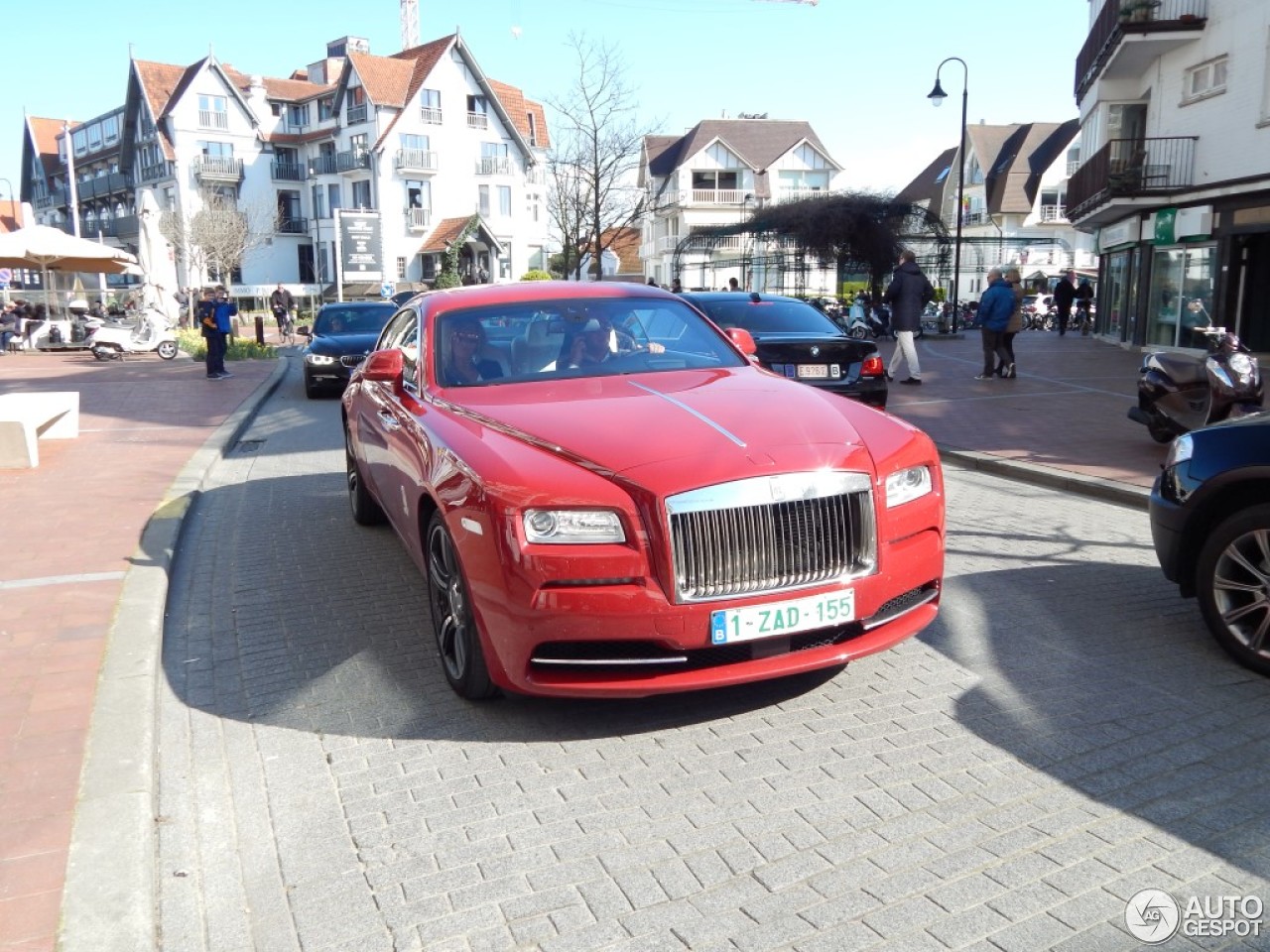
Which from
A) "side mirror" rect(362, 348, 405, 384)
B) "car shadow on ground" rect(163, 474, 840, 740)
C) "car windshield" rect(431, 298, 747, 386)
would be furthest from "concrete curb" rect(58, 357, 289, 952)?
"car windshield" rect(431, 298, 747, 386)

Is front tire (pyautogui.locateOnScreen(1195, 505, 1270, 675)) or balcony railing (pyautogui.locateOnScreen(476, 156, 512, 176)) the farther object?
balcony railing (pyautogui.locateOnScreen(476, 156, 512, 176))

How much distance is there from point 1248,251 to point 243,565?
20.4 m

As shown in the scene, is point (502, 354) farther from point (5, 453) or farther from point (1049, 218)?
point (1049, 218)

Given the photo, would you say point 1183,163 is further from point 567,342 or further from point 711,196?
point 711,196

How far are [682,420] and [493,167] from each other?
60646 millimetres

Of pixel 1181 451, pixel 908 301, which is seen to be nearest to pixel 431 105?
pixel 908 301

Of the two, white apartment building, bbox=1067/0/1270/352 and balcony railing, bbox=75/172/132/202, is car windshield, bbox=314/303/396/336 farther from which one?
balcony railing, bbox=75/172/132/202

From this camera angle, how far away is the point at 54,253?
2427 cm

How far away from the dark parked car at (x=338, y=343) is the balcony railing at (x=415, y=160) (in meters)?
43.2

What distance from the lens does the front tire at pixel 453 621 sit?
4.00 meters

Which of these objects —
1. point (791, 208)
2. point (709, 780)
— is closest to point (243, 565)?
point (709, 780)

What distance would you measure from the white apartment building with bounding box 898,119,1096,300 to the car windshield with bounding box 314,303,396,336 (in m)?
44.2

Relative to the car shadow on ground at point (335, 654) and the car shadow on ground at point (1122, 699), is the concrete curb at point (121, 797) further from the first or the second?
the car shadow on ground at point (1122, 699)

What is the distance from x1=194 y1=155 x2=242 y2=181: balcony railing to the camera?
62469 mm
